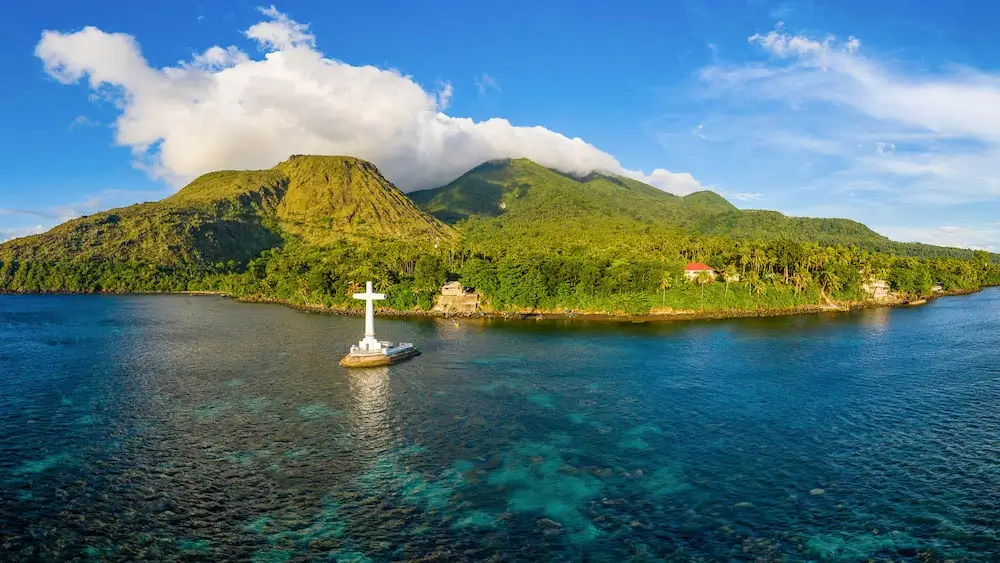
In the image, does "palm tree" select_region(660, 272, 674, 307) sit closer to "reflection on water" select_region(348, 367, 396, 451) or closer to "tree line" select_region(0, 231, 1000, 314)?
"tree line" select_region(0, 231, 1000, 314)

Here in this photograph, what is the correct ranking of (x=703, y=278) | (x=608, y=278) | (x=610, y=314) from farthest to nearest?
1. (x=703, y=278)
2. (x=608, y=278)
3. (x=610, y=314)

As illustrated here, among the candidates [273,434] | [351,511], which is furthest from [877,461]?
[273,434]

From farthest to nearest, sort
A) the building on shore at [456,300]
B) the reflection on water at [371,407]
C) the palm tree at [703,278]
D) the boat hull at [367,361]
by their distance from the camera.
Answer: the palm tree at [703,278] → the building on shore at [456,300] → the boat hull at [367,361] → the reflection on water at [371,407]

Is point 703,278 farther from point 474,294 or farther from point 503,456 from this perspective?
point 503,456

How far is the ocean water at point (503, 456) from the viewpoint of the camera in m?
25.0

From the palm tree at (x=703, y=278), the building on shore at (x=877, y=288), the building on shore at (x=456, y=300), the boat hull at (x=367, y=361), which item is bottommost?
the boat hull at (x=367, y=361)

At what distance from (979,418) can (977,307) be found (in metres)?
118

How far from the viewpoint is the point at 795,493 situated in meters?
29.9

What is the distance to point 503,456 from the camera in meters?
35.1

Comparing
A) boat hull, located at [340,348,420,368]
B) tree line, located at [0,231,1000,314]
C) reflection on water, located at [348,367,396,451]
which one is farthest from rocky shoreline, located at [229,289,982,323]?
reflection on water, located at [348,367,396,451]

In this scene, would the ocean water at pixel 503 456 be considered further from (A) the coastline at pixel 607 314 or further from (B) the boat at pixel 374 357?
(A) the coastline at pixel 607 314

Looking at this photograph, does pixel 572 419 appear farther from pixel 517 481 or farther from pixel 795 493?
pixel 795 493

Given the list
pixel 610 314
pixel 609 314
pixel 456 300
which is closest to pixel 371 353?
pixel 456 300

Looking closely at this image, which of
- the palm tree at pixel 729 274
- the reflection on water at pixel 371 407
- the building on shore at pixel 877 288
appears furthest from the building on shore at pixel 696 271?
the reflection on water at pixel 371 407
